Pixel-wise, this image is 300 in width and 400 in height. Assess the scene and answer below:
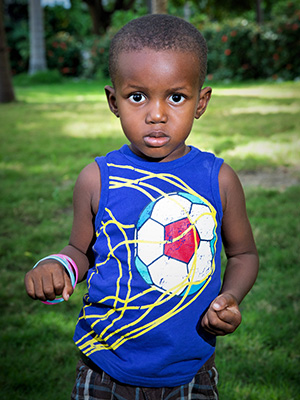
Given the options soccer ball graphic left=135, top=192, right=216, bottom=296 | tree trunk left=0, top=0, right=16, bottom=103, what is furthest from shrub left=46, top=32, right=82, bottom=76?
soccer ball graphic left=135, top=192, right=216, bottom=296

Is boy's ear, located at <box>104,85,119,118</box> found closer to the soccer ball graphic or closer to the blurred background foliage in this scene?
the soccer ball graphic

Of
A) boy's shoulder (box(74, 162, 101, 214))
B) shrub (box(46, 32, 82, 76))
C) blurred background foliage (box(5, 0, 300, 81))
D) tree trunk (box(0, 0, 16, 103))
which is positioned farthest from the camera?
shrub (box(46, 32, 82, 76))

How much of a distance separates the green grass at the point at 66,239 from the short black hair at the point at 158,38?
5.45ft


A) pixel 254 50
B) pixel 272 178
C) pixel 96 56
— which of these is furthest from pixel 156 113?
pixel 96 56

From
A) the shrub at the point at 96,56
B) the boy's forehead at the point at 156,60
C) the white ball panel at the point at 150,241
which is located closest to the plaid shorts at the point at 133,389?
the white ball panel at the point at 150,241

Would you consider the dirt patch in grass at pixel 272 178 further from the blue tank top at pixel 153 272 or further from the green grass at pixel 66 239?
→ the blue tank top at pixel 153 272

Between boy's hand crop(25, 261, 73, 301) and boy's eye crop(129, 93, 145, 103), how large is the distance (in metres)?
0.60

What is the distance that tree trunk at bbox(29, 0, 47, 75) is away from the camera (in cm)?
1864

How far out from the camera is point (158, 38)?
1.49 meters

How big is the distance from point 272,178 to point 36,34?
16062 mm

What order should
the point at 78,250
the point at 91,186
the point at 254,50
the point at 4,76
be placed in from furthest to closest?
the point at 254,50 < the point at 4,76 < the point at 78,250 < the point at 91,186

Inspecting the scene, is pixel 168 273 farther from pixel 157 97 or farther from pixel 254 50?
pixel 254 50

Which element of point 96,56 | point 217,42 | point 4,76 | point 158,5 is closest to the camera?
point 158,5

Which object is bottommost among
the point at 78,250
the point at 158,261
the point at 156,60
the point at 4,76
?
the point at 4,76
